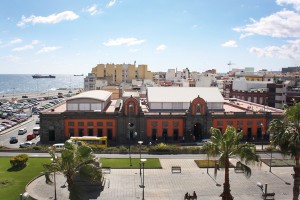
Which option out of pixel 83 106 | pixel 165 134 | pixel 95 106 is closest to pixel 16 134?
pixel 83 106

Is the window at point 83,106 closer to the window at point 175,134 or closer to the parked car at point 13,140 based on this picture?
the parked car at point 13,140

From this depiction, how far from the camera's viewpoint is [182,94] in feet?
246

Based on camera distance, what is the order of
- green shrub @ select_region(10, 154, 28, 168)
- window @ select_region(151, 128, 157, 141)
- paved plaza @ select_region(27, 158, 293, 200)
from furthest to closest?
1. window @ select_region(151, 128, 157, 141)
2. green shrub @ select_region(10, 154, 28, 168)
3. paved plaza @ select_region(27, 158, 293, 200)

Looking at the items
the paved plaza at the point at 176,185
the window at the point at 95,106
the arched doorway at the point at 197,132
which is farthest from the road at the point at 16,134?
the arched doorway at the point at 197,132

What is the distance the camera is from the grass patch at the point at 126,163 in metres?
48.1

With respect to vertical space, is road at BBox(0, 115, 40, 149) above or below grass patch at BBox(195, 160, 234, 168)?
above

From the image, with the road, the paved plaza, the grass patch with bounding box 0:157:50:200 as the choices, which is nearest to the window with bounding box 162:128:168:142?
the paved plaza

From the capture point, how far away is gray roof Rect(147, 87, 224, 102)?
72938 mm

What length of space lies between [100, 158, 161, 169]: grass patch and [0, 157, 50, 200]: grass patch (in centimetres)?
931

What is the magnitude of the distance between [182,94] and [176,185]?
3577cm

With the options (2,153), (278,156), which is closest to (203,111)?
(278,156)

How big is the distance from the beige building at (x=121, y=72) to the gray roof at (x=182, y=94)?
288 ft

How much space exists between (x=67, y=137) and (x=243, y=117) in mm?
36146

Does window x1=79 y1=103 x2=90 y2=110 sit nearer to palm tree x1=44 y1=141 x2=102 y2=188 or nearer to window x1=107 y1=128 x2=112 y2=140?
window x1=107 y1=128 x2=112 y2=140
